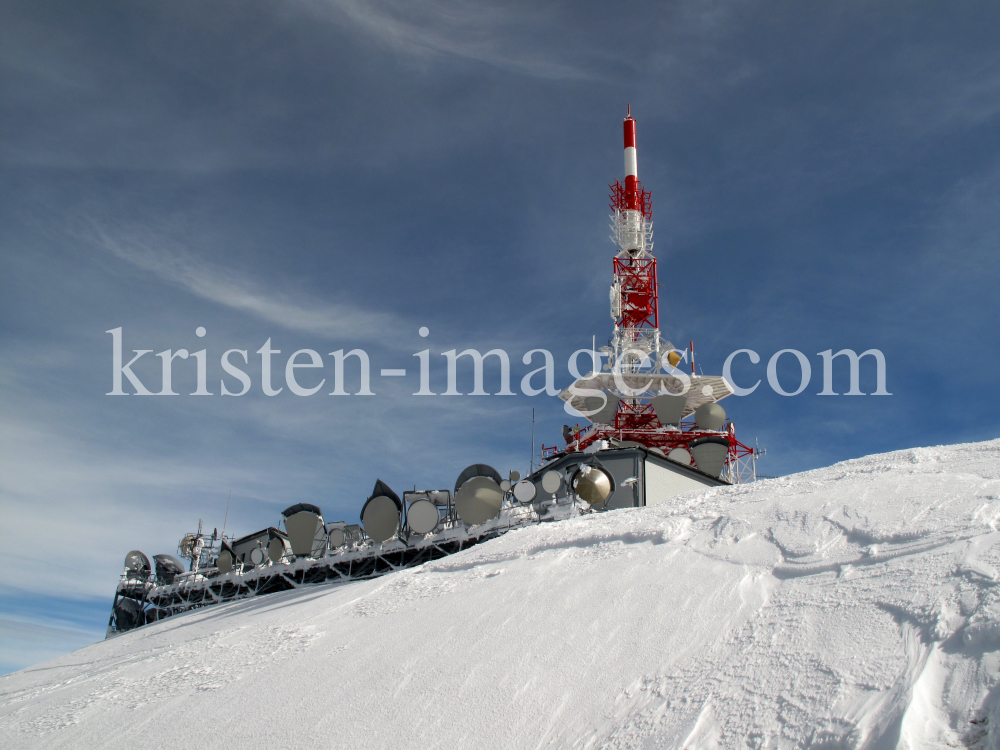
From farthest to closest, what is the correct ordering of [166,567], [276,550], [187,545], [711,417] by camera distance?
[187,545], [166,567], [711,417], [276,550]

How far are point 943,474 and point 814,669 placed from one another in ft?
20.4

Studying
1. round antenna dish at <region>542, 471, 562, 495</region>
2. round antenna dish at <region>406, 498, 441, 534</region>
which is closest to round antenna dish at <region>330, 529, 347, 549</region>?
round antenna dish at <region>406, 498, 441, 534</region>

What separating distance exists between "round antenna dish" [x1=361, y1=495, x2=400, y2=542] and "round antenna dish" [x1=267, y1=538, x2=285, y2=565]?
25.8ft

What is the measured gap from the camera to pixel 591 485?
24766 millimetres

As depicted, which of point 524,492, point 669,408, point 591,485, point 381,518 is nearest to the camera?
point 591,485

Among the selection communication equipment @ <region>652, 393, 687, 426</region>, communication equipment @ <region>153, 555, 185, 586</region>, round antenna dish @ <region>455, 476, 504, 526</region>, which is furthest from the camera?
communication equipment @ <region>153, 555, 185, 586</region>

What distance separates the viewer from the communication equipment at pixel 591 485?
24.7 metres

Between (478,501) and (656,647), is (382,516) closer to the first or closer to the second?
(478,501)

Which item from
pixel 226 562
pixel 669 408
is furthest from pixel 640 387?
pixel 226 562

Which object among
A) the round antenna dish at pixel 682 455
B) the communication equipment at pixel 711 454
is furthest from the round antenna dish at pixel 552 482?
the communication equipment at pixel 711 454

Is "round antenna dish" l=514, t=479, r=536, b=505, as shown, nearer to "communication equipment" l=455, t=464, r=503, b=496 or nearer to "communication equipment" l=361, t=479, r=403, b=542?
"communication equipment" l=455, t=464, r=503, b=496

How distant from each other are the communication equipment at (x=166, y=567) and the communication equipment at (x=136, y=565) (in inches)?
73.6

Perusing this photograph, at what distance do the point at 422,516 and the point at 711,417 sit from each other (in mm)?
17744

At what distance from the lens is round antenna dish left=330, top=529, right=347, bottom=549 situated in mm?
33688
